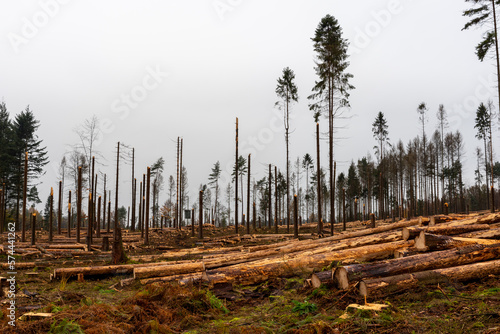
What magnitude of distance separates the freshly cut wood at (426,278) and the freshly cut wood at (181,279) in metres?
3.66

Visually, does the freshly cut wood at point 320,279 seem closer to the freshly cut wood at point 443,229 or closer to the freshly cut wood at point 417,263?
the freshly cut wood at point 417,263

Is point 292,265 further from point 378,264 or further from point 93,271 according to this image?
point 93,271

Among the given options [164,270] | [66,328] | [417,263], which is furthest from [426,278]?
[66,328]

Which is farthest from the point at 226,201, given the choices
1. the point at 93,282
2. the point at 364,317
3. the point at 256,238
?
the point at 364,317

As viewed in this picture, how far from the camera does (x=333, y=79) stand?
23078 millimetres

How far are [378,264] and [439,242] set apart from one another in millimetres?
1773

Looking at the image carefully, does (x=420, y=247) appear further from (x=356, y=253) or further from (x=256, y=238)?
(x=256, y=238)

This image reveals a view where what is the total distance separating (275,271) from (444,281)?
11.6 feet

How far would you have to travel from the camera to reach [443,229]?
8188 mm

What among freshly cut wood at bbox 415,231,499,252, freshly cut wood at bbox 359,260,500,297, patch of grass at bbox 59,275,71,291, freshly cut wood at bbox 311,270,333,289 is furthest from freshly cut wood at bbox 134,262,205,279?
freshly cut wood at bbox 415,231,499,252

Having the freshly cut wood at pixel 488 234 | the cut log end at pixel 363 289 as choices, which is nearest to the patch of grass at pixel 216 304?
the cut log end at pixel 363 289

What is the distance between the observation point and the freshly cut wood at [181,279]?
7370 mm

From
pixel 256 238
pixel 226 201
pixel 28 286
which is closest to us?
pixel 28 286

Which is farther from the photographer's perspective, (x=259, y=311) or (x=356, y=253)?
(x=356, y=253)
